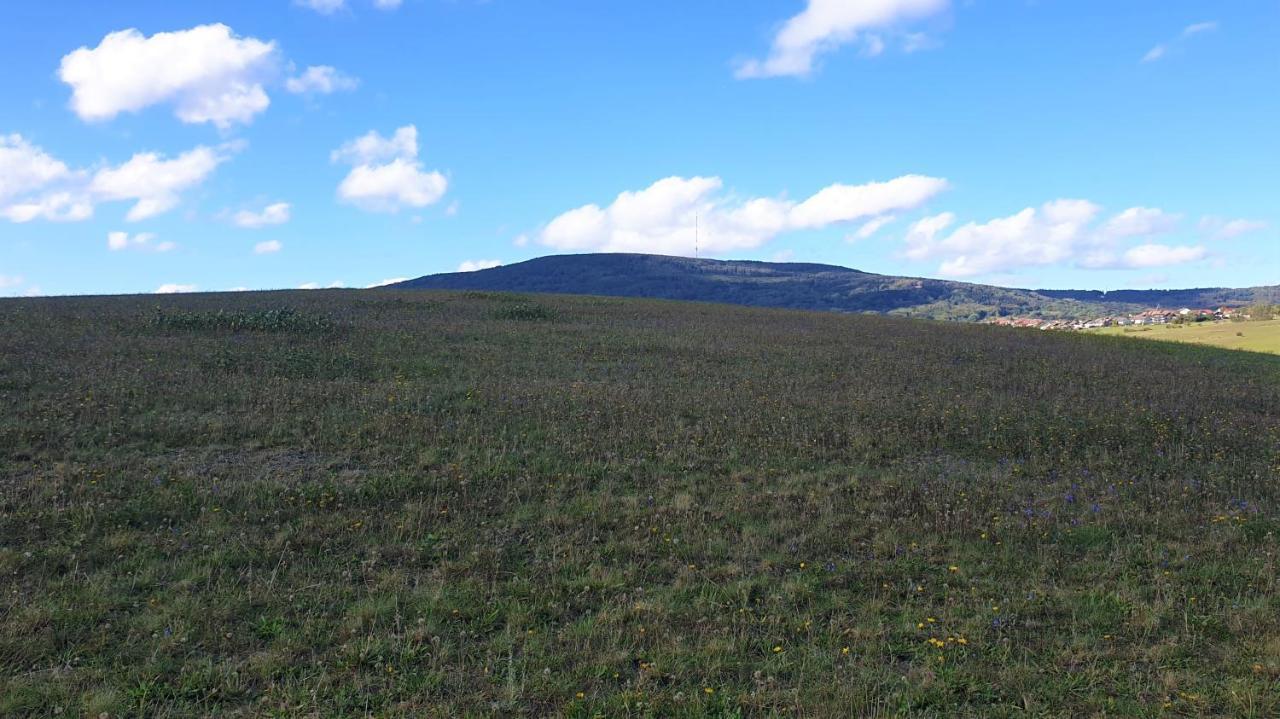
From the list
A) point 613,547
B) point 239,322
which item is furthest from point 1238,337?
point 239,322

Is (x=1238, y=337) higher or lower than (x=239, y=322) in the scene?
lower

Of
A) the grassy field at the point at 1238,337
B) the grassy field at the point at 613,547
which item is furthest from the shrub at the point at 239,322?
the grassy field at the point at 1238,337

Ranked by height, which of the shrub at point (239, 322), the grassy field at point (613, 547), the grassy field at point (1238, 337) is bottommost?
the grassy field at point (613, 547)

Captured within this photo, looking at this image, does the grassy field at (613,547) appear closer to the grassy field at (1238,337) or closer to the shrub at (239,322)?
the shrub at (239,322)

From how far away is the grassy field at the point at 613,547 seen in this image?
232 inches

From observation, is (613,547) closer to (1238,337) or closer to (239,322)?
(239,322)

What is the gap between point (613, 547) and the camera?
8.74 metres

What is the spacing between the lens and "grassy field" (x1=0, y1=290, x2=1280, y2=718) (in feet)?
19.3

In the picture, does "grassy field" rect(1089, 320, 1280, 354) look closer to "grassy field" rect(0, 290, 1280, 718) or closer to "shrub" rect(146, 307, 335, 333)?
"grassy field" rect(0, 290, 1280, 718)

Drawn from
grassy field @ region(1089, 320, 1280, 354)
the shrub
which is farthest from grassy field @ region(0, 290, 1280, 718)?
grassy field @ region(1089, 320, 1280, 354)

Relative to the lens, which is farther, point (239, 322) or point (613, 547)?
point (239, 322)

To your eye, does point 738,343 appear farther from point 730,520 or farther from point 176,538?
point 176,538

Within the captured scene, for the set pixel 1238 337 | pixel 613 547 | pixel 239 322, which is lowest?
pixel 613 547

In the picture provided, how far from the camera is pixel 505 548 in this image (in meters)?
8.66
